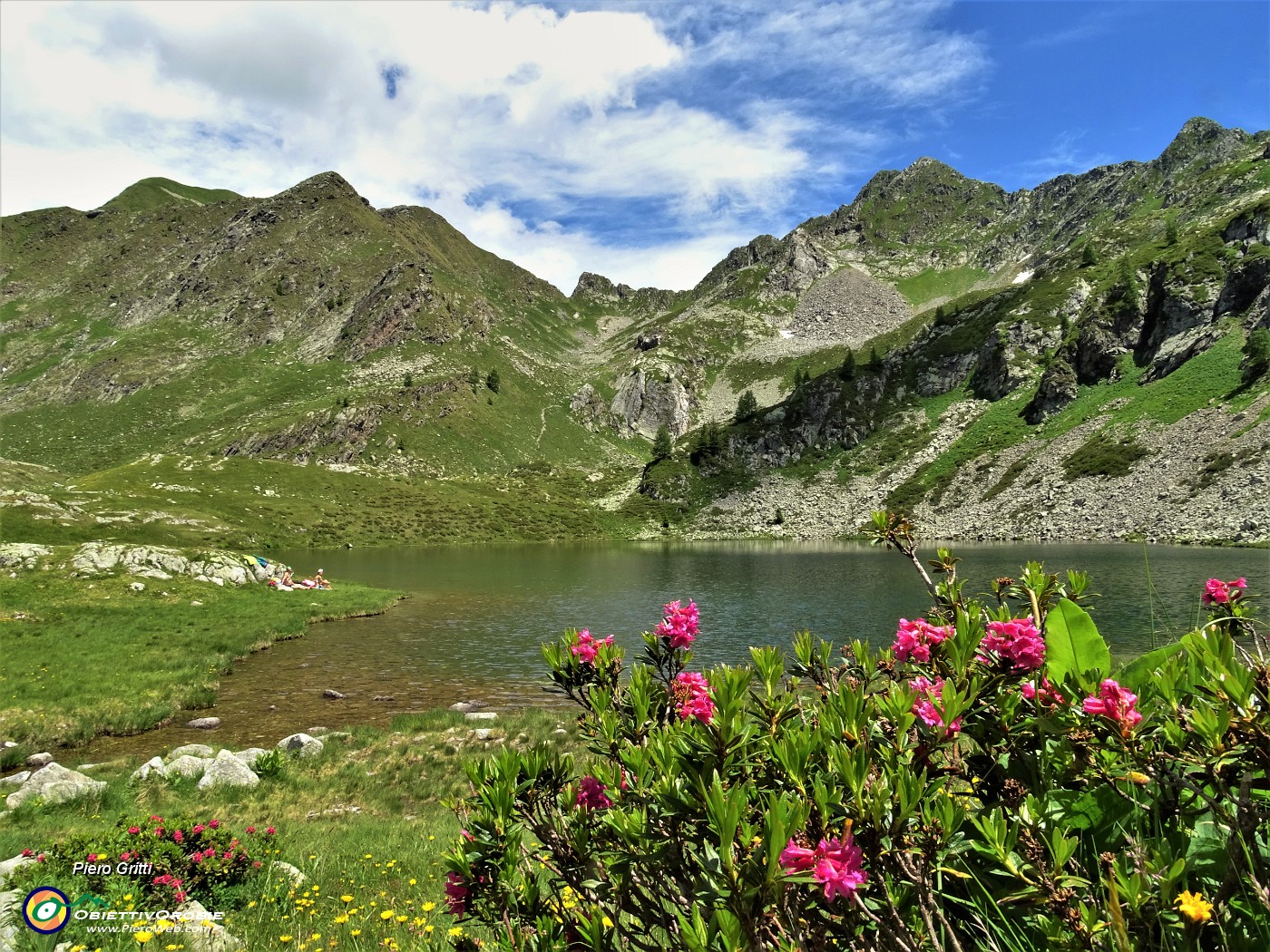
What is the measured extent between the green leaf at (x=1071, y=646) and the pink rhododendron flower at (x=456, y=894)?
123 inches

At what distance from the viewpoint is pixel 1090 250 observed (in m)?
164

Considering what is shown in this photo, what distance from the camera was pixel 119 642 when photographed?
94.0 feet

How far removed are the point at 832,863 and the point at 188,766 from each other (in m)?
18.7

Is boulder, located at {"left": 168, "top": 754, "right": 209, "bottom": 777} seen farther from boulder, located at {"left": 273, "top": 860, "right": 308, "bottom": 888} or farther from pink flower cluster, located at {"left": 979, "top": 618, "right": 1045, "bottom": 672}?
pink flower cluster, located at {"left": 979, "top": 618, "right": 1045, "bottom": 672}

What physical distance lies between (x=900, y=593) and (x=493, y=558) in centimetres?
6483

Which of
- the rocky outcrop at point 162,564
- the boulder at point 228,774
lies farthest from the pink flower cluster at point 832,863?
the rocky outcrop at point 162,564

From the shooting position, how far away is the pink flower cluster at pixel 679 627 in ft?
14.2

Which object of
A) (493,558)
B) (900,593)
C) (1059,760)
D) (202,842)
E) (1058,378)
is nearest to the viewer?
(1059,760)

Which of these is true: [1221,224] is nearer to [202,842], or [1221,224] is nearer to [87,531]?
[202,842]

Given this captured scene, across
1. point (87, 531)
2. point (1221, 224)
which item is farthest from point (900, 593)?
point (1221, 224)

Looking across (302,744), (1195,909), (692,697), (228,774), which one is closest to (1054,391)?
(302,744)

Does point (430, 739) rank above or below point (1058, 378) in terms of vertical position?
below

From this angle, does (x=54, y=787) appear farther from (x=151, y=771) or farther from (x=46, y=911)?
(x=46, y=911)

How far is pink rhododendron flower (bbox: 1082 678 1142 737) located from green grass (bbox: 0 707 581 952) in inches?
90.4
